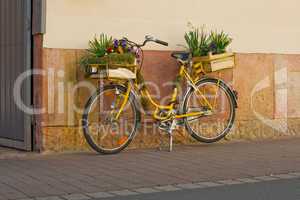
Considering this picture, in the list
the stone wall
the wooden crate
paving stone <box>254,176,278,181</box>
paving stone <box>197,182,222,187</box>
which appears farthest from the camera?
the wooden crate

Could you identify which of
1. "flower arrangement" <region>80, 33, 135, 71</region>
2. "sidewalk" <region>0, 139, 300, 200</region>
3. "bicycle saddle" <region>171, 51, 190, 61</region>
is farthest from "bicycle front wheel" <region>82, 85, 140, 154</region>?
"bicycle saddle" <region>171, 51, 190, 61</region>

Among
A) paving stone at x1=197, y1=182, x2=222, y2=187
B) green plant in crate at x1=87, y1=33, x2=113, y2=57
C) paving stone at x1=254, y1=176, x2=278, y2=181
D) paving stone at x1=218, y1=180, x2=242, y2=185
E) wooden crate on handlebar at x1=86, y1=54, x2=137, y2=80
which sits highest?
green plant in crate at x1=87, y1=33, x2=113, y2=57

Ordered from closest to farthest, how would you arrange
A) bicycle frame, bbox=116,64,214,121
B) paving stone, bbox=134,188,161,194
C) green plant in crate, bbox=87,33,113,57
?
paving stone, bbox=134,188,161,194
green plant in crate, bbox=87,33,113,57
bicycle frame, bbox=116,64,214,121

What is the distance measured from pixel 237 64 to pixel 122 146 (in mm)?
2392

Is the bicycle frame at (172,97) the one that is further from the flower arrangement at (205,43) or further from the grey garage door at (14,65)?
the grey garage door at (14,65)

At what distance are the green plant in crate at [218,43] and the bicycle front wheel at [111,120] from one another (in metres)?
1.42

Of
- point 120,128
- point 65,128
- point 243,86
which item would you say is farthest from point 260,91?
point 65,128

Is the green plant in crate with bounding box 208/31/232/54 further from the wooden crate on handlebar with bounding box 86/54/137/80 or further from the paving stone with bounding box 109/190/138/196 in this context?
the paving stone with bounding box 109/190/138/196

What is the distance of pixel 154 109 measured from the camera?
920cm

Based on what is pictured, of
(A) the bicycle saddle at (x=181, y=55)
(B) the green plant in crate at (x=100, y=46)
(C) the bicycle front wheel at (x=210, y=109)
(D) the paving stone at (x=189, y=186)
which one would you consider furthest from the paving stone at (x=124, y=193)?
(A) the bicycle saddle at (x=181, y=55)

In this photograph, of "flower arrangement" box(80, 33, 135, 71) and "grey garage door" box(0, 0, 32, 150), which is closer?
"flower arrangement" box(80, 33, 135, 71)

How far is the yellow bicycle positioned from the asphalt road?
7.86ft

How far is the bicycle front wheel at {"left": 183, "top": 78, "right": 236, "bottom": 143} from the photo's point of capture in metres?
9.49

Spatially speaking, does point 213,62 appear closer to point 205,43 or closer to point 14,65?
point 205,43
